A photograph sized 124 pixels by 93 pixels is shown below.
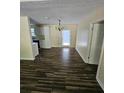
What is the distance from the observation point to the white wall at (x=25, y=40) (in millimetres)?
4447

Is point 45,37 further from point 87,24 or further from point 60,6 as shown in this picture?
point 60,6

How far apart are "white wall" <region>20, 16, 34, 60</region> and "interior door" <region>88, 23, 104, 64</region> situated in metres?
2.95

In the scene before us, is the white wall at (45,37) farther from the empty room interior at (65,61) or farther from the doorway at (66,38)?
the empty room interior at (65,61)

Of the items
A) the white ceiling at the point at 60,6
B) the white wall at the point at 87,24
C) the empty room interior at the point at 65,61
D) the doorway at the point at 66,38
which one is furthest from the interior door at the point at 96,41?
the doorway at the point at 66,38

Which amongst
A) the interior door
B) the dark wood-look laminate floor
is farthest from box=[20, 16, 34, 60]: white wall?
the interior door

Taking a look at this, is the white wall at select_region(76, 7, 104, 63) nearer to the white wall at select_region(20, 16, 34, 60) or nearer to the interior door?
the interior door

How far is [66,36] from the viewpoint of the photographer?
30.4 feet

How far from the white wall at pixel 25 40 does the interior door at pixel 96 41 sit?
2.95 m

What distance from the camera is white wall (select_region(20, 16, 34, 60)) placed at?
4447 millimetres

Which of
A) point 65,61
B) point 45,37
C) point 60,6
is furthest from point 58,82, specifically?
point 45,37

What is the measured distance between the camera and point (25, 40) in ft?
15.5
